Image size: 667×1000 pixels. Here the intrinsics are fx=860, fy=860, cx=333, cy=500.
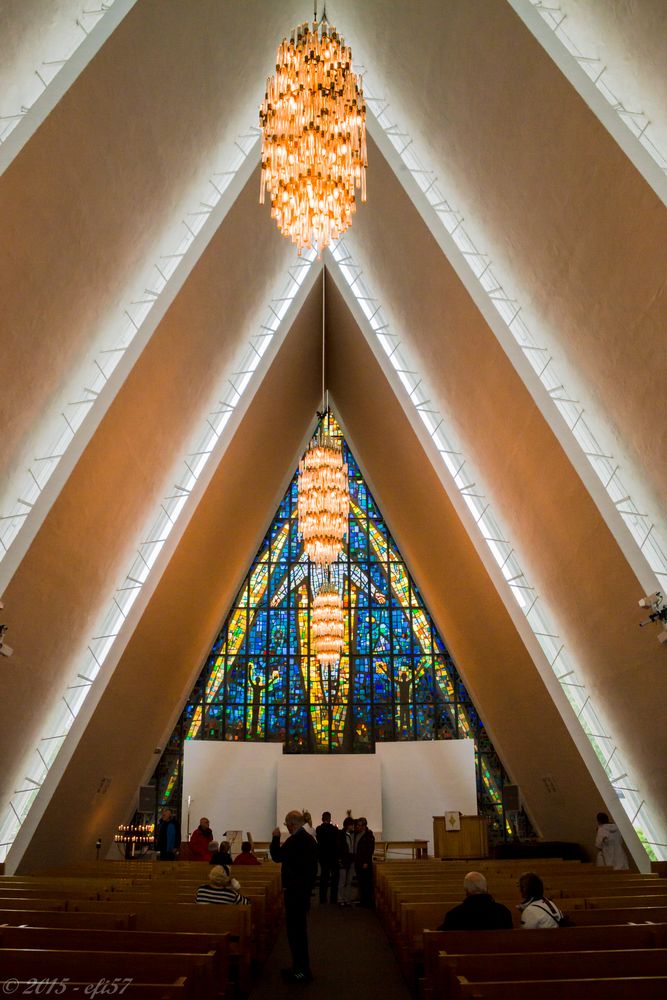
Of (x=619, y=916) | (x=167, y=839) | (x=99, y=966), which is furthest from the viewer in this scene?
(x=167, y=839)

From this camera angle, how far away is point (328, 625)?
1586 cm

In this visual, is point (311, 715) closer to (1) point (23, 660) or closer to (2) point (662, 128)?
(1) point (23, 660)

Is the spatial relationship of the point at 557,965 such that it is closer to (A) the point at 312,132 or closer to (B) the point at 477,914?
(B) the point at 477,914

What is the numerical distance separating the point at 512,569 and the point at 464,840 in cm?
600

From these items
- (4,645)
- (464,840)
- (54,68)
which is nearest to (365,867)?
(464,840)

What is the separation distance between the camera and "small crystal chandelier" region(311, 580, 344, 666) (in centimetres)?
1584

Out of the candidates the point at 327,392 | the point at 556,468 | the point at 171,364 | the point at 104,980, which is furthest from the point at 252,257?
the point at 104,980

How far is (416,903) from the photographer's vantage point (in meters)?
6.97

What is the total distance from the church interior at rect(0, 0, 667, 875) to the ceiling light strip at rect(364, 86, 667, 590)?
38 millimetres

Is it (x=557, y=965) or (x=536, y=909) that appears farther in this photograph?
(x=536, y=909)

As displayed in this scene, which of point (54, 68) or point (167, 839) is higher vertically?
point (54, 68)

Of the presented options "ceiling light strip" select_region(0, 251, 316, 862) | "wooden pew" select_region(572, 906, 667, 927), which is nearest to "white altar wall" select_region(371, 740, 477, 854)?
"ceiling light strip" select_region(0, 251, 316, 862)

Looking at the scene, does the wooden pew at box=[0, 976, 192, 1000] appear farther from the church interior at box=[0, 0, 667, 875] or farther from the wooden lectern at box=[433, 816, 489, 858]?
the wooden lectern at box=[433, 816, 489, 858]

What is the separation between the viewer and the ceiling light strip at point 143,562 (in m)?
13.4
